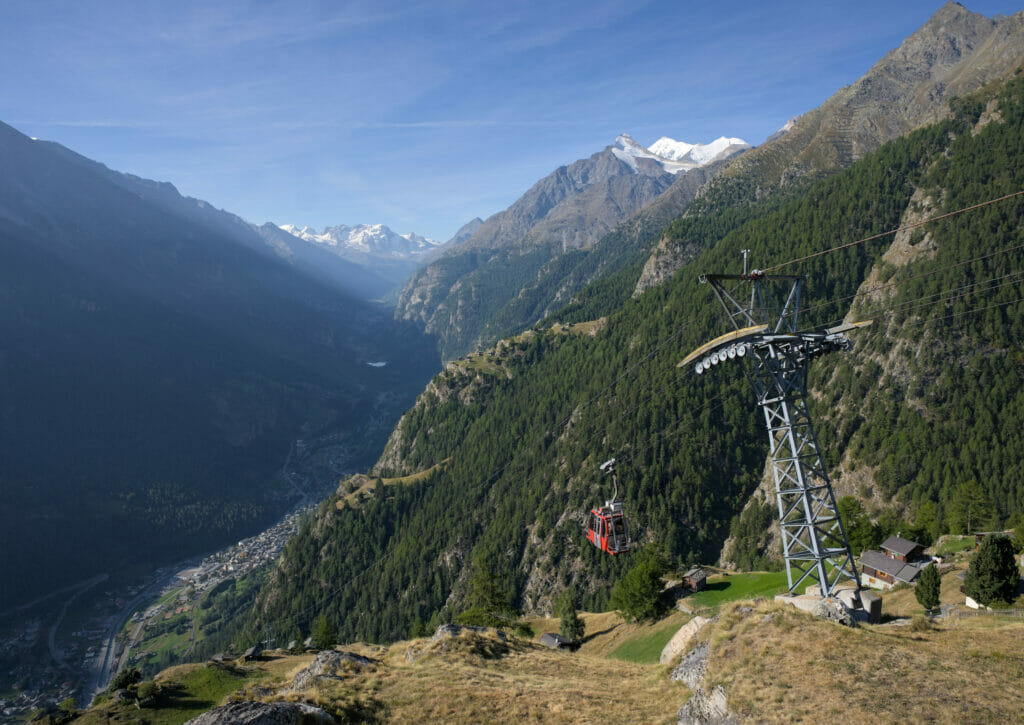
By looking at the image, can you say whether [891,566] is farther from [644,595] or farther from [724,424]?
[724,424]

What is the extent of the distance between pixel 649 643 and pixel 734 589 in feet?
57.0

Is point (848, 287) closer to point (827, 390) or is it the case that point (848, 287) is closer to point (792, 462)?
point (827, 390)

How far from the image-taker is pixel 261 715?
19.6 metres

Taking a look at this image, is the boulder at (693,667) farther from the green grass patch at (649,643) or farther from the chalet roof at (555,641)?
the chalet roof at (555,641)

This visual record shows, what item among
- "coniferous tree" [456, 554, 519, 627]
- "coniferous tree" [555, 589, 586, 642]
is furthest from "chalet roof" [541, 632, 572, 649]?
"coniferous tree" [456, 554, 519, 627]

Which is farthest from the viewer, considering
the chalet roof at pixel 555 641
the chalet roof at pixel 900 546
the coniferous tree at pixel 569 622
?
the coniferous tree at pixel 569 622

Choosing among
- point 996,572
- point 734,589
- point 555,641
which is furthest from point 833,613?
point 734,589

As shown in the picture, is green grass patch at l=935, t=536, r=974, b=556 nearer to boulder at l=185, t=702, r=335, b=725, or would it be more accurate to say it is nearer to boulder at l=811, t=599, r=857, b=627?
boulder at l=811, t=599, r=857, b=627

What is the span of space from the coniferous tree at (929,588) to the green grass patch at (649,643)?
67.5 feet

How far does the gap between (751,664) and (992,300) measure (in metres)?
155

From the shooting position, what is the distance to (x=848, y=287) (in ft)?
524

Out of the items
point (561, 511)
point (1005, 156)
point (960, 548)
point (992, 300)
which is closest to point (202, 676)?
point (960, 548)

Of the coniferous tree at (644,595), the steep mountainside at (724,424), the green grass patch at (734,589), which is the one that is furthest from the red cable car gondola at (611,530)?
the steep mountainside at (724,424)

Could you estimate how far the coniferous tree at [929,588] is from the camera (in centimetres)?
3831
